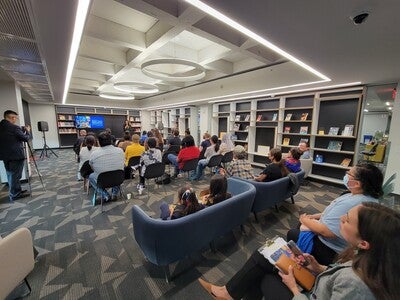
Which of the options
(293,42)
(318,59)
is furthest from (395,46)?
(293,42)

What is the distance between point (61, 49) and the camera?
2.69 m

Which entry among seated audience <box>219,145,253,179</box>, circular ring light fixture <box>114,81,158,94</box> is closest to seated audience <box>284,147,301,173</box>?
seated audience <box>219,145,253,179</box>

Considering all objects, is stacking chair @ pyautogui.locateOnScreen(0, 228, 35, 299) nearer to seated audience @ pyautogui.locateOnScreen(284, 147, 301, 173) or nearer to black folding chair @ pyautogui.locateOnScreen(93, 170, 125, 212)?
black folding chair @ pyautogui.locateOnScreen(93, 170, 125, 212)

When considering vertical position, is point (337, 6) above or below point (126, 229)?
above

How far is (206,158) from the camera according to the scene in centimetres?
532

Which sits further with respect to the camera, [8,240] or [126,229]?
[126,229]

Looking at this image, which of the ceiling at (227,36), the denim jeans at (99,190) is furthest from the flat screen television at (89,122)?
the denim jeans at (99,190)

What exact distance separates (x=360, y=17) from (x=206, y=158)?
422cm

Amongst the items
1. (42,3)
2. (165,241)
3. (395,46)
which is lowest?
(165,241)

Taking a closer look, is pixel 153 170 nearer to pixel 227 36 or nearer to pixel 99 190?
pixel 99 190

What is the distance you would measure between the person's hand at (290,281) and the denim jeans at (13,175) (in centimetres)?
485

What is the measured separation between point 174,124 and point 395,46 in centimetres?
976

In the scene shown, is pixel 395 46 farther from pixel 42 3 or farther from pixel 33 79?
pixel 33 79

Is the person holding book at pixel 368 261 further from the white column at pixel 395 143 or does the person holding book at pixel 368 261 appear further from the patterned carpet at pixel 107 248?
the white column at pixel 395 143
